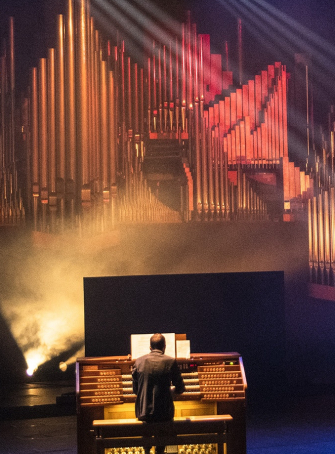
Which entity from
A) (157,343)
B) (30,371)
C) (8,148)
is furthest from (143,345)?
(30,371)

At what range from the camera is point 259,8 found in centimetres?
881

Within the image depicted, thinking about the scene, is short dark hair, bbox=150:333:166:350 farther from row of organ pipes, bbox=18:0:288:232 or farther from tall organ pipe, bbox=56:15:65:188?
tall organ pipe, bbox=56:15:65:188

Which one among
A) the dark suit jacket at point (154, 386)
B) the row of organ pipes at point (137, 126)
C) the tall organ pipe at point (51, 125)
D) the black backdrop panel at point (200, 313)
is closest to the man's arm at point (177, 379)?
the dark suit jacket at point (154, 386)

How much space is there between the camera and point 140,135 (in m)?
7.96

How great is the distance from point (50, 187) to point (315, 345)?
4.29m

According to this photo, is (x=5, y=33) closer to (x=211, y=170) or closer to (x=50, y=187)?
(x=50, y=187)

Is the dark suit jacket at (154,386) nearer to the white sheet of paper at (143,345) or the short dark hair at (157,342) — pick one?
the short dark hair at (157,342)

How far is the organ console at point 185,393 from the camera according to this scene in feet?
18.2

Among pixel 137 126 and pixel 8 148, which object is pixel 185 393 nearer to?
pixel 137 126

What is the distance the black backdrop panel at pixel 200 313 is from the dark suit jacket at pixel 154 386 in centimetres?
248

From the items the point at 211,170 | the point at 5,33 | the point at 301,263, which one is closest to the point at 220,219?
the point at 211,170

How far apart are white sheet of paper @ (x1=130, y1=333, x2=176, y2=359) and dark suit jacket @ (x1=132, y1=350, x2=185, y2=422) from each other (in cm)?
53

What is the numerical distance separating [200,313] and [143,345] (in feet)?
7.27

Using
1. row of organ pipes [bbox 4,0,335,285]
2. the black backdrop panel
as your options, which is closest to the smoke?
row of organ pipes [bbox 4,0,335,285]
